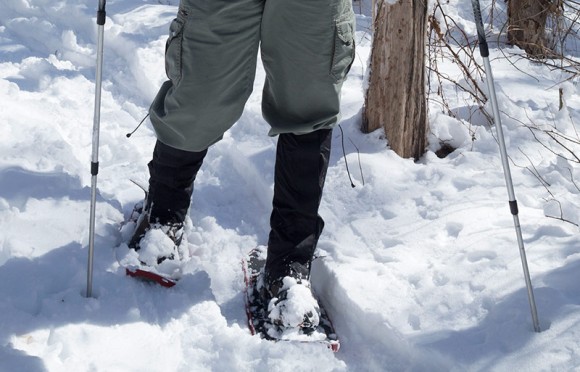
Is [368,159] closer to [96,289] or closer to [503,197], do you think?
Result: [503,197]

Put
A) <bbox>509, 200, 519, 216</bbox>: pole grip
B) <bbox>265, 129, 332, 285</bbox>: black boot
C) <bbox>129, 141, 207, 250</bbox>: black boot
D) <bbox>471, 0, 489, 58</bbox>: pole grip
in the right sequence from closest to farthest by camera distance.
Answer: <bbox>471, 0, 489, 58</bbox>: pole grip, <bbox>509, 200, 519, 216</bbox>: pole grip, <bbox>265, 129, 332, 285</bbox>: black boot, <bbox>129, 141, 207, 250</bbox>: black boot

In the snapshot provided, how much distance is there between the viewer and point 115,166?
160 inches

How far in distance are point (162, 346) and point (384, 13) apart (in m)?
2.45

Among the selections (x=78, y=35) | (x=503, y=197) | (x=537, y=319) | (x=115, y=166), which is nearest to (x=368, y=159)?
(x=503, y=197)

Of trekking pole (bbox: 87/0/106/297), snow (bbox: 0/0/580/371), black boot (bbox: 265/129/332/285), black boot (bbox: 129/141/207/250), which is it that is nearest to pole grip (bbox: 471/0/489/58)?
black boot (bbox: 265/129/332/285)

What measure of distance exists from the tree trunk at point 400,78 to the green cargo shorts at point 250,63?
149 cm

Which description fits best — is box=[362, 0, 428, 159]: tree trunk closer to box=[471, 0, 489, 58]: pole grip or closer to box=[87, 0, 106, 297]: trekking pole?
box=[471, 0, 489, 58]: pole grip

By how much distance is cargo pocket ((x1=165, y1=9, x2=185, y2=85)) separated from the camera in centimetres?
267

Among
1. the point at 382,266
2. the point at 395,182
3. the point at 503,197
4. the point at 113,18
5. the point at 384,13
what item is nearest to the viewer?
the point at 382,266

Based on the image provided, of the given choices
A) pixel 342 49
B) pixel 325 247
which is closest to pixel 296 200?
pixel 325 247

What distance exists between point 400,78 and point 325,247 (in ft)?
4.46

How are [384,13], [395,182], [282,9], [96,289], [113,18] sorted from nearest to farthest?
[282,9] → [96,289] → [395,182] → [384,13] → [113,18]

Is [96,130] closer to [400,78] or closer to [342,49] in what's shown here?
[342,49]

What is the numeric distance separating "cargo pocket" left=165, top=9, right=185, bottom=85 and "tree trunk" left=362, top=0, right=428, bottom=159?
1.81 meters
